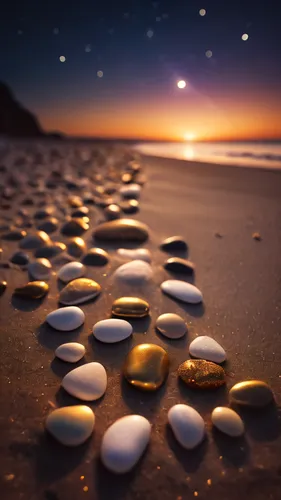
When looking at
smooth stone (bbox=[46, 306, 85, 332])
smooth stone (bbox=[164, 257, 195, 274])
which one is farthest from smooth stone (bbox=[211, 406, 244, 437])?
smooth stone (bbox=[164, 257, 195, 274])

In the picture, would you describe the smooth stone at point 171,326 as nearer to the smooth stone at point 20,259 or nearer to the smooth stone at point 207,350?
the smooth stone at point 207,350

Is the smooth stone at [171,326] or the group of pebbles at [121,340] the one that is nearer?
the group of pebbles at [121,340]

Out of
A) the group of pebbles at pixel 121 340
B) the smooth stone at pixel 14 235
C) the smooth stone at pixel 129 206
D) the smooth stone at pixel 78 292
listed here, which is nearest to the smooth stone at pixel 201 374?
the group of pebbles at pixel 121 340

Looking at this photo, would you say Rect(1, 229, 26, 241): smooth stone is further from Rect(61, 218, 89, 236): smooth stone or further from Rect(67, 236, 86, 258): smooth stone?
Rect(67, 236, 86, 258): smooth stone

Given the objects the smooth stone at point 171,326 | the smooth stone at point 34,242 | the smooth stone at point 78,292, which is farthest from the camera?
the smooth stone at point 34,242

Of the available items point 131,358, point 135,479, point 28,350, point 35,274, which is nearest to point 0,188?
point 35,274
